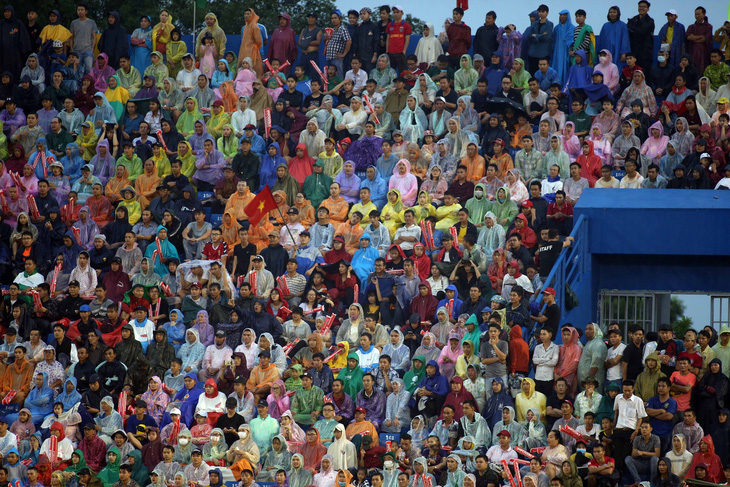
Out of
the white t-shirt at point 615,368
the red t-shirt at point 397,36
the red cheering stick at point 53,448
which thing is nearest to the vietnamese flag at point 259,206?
the red cheering stick at point 53,448

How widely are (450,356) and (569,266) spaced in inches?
114

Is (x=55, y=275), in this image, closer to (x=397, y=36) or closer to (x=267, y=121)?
(x=267, y=121)

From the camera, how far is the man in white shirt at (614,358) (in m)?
16.3

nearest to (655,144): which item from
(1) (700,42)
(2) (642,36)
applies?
(1) (700,42)

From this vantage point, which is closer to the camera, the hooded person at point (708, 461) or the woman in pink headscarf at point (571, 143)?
the hooded person at point (708, 461)

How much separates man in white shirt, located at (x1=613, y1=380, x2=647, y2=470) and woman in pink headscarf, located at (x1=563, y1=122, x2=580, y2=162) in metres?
6.38

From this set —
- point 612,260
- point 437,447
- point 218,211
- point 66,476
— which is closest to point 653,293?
A: point 612,260

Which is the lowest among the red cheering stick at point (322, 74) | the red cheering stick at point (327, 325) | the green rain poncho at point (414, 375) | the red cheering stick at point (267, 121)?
the green rain poncho at point (414, 375)

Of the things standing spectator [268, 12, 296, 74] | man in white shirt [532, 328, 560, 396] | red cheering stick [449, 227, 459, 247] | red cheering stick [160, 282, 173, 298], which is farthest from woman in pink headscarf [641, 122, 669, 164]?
red cheering stick [160, 282, 173, 298]

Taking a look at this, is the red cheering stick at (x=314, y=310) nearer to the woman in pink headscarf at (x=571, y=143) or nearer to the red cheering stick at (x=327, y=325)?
the red cheering stick at (x=327, y=325)

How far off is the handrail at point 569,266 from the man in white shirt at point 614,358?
47.9 inches

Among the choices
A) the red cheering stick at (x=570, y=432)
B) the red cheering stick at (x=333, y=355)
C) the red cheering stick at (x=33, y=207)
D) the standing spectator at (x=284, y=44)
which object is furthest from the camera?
the standing spectator at (x=284, y=44)

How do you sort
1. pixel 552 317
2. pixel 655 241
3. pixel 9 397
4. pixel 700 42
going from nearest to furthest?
pixel 552 317
pixel 9 397
pixel 655 241
pixel 700 42

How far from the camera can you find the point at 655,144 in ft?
67.8
